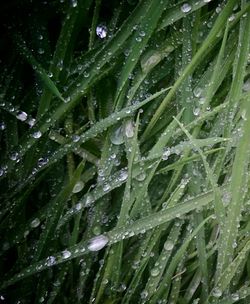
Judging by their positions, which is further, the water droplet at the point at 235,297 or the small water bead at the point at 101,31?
the small water bead at the point at 101,31

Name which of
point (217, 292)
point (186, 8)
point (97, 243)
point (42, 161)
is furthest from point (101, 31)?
point (217, 292)

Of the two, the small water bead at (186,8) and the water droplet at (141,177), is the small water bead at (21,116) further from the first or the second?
the small water bead at (186,8)

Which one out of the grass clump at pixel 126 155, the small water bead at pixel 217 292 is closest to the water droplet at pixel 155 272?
the grass clump at pixel 126 155

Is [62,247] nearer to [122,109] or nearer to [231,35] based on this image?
[122,109]

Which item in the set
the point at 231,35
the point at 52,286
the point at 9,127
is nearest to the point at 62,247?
the point at 52,286

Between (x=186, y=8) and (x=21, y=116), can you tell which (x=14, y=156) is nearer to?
(x=21, y=116)

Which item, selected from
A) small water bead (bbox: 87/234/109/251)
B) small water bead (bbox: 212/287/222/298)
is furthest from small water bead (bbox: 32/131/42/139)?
small water bead (bbox: 212/287/222/298)
